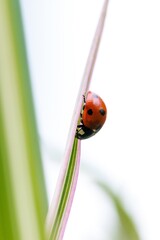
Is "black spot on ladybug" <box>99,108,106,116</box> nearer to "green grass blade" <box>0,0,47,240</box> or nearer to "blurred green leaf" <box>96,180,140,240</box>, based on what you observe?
"blurred green leaf" <box>96,180,140,240</box>

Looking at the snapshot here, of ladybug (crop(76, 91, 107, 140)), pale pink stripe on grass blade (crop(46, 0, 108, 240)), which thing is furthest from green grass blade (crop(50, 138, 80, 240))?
ladybug (crop(76, 91, 107, 140))

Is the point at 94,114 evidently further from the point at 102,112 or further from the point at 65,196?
the point at 65,196

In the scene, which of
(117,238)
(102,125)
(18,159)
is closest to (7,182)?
(18,159)

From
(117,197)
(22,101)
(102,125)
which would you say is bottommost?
(102,125)

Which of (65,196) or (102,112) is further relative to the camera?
(102,112)

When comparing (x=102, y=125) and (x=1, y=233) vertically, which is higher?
(x=1, y=233)

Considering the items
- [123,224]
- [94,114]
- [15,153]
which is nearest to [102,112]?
[94,114]

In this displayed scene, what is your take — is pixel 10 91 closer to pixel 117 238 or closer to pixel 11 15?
pixel 11 15

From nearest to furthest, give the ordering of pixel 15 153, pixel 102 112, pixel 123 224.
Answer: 1. pixel 15 153
2. pixel 123 224
3. pixel 102 112

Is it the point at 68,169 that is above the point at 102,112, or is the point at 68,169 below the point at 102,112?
above
